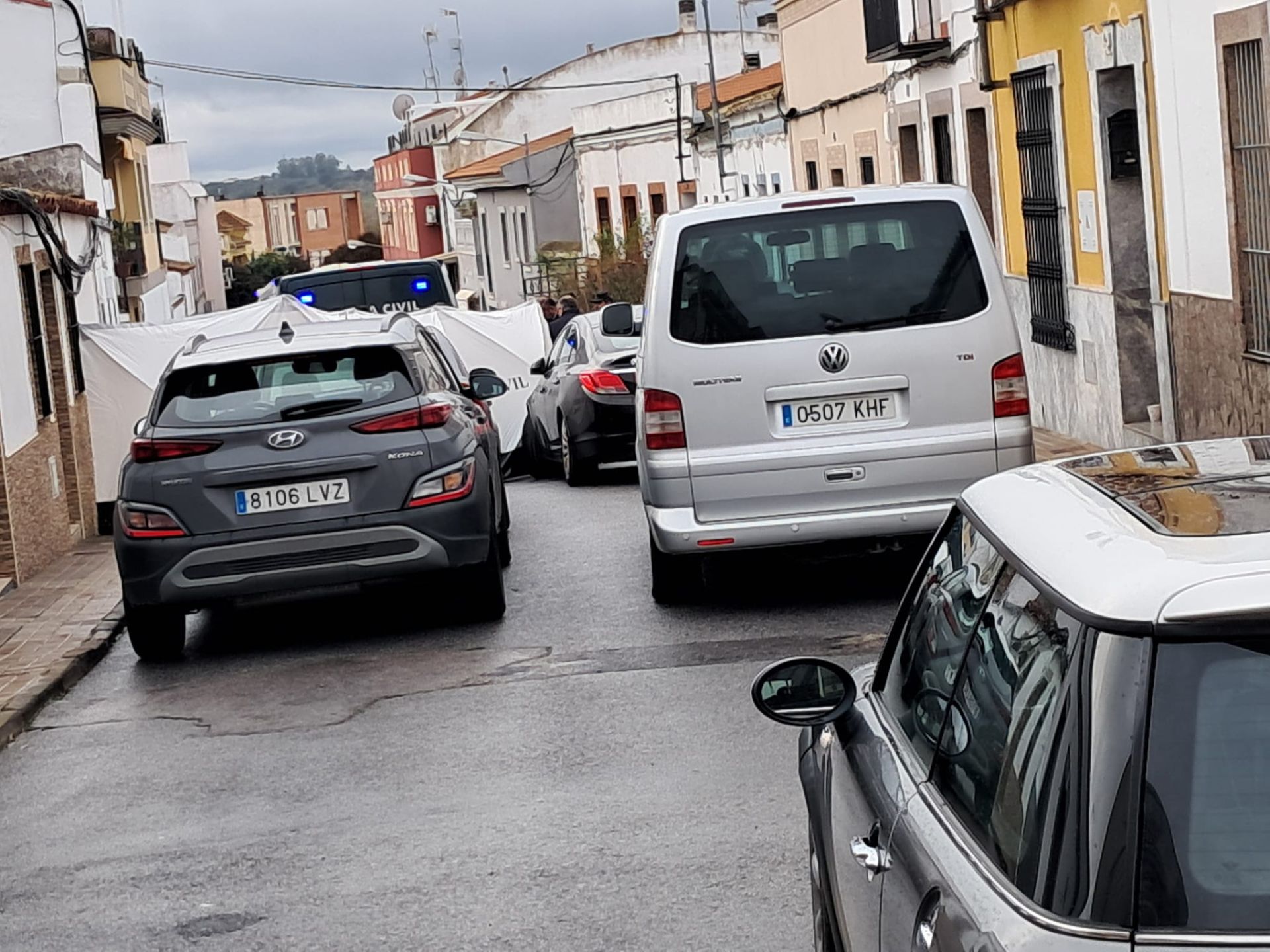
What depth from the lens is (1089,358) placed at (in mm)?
16547

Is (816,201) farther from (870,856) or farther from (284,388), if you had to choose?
(870,856)

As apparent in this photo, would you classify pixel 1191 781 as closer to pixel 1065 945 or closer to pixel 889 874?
pixel 1065 945

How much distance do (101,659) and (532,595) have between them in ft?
7.71

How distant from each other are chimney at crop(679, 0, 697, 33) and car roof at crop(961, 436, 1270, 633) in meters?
59.3

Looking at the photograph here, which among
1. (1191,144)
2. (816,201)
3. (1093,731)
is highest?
(1191,144)

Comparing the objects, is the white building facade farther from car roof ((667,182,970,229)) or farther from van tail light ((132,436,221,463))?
car roof ((667,182,970,229))

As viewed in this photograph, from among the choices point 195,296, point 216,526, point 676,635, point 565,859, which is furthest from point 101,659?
point 195,296

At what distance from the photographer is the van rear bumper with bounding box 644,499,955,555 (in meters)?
9.25

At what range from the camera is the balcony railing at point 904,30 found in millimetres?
20750

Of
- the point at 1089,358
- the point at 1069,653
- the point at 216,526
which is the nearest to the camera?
the point at 1069,653

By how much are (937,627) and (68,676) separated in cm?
740

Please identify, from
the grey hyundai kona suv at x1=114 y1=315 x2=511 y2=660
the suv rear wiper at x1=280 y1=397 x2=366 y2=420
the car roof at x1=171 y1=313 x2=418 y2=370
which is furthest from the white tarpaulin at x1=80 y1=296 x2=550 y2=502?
the suv rear wiper at x1=280 y1=397 x2=366 y2=420

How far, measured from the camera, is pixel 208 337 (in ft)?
57.2

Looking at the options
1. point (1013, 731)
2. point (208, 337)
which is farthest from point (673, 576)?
point (208, 337)
